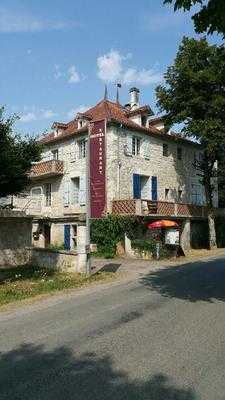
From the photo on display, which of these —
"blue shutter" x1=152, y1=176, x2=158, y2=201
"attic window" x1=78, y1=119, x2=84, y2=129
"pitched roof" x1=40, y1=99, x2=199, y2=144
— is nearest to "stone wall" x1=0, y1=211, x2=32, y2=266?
"pitched roof" x1=40, y1=99, x2=199, y2=144

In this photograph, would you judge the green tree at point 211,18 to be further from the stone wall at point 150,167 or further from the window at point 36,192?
the window at point 36,192

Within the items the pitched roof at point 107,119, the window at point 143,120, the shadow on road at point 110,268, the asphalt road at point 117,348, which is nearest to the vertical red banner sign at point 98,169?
the pitched roof at point 107,119

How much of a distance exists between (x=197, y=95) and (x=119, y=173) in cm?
769

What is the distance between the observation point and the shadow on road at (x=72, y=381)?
21.2ft

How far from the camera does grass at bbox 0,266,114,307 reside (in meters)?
16.7

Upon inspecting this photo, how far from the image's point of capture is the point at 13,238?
1065 inches

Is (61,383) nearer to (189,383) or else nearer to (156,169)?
(189,383)

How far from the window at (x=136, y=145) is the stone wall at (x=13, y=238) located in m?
12.4

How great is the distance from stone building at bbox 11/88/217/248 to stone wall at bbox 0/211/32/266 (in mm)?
7322

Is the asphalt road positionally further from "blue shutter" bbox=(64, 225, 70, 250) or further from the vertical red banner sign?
"blue shutter" bbox=(64, 225, 70, 250)

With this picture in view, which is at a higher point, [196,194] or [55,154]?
[55,154]

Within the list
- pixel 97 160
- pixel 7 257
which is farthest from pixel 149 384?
pixel 97 160

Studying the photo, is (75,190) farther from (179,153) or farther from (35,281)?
(35,281)

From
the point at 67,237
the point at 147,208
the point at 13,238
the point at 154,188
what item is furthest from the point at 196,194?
the point at 13,238
